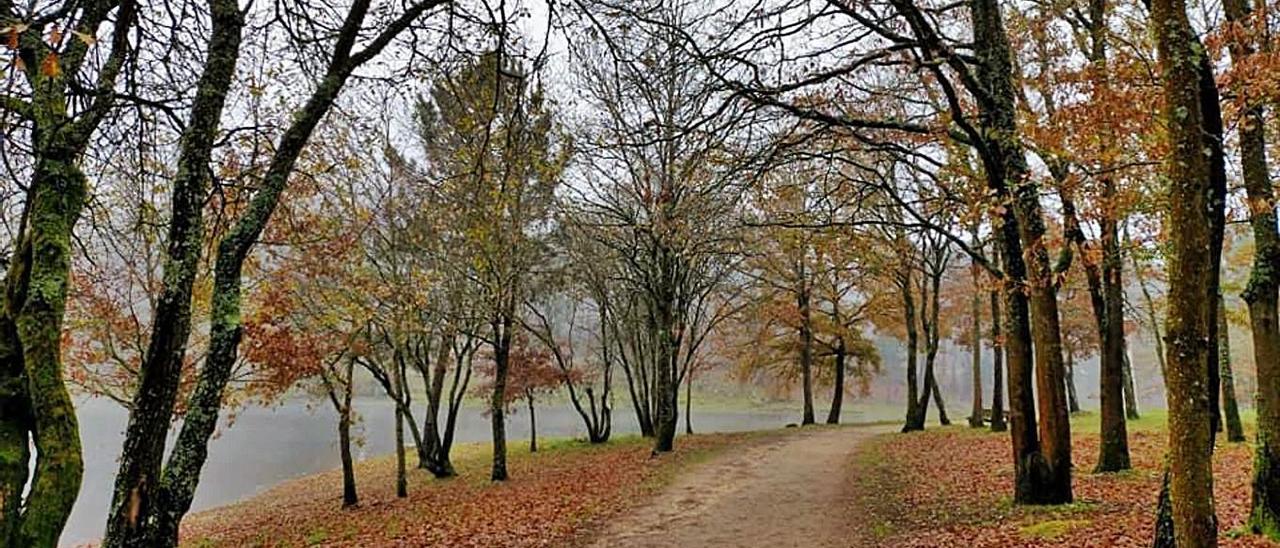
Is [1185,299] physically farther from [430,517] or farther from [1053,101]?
[430,517]

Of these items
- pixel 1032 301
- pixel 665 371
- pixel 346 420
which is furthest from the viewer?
pixel 665 371

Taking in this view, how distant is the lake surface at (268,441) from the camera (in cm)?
1900

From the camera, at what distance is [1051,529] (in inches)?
261

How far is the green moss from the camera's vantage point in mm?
6456

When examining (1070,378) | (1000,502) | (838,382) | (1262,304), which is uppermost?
(1262,304)

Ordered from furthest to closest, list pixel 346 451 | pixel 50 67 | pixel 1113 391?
pixel 346 451
pixel 1113 391
pixel 50 67

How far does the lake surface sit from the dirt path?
8366 mm

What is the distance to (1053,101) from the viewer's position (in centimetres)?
1081

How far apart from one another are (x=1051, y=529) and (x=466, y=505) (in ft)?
29.3

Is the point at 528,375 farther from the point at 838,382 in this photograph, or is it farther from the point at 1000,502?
the point at 1000,502

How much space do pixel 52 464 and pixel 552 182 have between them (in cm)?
1235

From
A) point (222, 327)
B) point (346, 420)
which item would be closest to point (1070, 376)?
point (346, 420)

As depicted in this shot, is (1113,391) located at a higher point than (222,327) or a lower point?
lower

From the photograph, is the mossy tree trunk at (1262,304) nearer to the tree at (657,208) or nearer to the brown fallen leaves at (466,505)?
the brown fallen leaves at (466,505)
